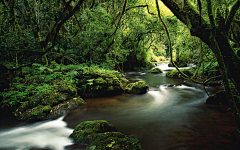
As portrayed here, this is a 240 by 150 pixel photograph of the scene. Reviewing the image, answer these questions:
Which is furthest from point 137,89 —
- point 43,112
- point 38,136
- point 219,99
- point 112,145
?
point 112,145

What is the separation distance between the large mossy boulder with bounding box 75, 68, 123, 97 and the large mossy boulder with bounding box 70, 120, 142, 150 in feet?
12.1

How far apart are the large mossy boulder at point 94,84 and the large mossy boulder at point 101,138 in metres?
3.67

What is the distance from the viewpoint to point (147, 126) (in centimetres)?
499

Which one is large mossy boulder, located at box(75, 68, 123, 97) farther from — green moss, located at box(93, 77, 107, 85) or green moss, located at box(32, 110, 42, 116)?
green moss, located at box(32, 110, 42, 116)

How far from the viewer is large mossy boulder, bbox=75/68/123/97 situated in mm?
7862

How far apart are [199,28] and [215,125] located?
3487 mm

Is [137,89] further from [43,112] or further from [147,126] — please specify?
[43,112]

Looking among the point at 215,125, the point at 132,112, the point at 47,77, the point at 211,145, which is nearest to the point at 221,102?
the point at 215,125

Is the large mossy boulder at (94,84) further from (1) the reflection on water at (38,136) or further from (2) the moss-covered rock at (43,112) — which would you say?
(1) the reflection on water at (38,136)

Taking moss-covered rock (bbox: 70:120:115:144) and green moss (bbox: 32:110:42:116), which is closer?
moss-covered rock (bbox: 70:120:115:144)

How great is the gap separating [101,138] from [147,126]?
89.2 inches

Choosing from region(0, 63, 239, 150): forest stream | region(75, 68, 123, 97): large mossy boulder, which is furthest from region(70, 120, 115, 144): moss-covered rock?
region(75, 68, 123, 97): large mossy boulder

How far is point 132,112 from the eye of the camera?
20.4ft

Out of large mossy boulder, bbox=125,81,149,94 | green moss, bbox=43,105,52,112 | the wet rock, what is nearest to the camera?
green moss, bbox=43,105,52,112
